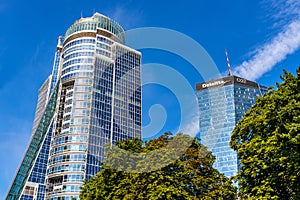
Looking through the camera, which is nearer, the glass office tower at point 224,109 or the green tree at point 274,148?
the green tree at point 274,148

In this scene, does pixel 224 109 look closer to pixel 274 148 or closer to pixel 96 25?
pixel 96 25

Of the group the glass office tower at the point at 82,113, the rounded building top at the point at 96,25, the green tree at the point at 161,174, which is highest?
the rounded building top at the point at 96,25

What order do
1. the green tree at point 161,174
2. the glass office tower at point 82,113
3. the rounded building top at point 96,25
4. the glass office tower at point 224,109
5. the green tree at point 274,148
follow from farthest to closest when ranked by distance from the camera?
1. the glass office tower at point 224,109
2. the rounded building top at point 96,25
3. the glass office tower at point 82,113
4. the green tree at point 161,174
5. the green tree at point 274,148

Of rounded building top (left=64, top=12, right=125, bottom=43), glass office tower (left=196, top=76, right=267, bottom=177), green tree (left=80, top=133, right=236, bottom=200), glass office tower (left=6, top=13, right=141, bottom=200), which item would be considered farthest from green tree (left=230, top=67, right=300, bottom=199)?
glass office tower (left=196, top=76, right=267, bottom=177)

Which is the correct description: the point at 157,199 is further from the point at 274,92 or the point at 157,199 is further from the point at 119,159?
the point at 274,92

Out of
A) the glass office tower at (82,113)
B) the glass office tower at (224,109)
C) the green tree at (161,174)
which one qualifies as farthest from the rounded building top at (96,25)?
the green tree at (161,174)

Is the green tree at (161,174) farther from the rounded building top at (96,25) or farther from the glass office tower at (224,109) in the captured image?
the glass office tower at (224,109)

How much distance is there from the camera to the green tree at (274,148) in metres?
20.3

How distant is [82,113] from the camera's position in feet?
318

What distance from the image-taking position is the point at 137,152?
2881 centimetres

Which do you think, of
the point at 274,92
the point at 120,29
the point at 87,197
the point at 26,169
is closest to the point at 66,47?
the point at 120,29

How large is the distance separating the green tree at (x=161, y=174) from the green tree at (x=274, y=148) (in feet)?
11.1

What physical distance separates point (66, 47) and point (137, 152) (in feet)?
294

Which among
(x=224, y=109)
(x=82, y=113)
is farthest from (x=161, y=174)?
(x=224, y=109)
